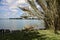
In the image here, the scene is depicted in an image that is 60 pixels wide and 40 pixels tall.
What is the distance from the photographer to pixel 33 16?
13578mm

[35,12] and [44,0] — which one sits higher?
[44,0]

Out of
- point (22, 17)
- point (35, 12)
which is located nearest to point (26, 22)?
point (22, 17)

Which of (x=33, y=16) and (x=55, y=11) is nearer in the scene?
(x=55, y=11)

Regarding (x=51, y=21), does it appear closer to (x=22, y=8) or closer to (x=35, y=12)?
(x=35, y=12)

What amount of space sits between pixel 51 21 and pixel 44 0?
1.76m

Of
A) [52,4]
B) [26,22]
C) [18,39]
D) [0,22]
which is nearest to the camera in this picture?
[18,39]

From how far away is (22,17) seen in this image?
14.0 meters

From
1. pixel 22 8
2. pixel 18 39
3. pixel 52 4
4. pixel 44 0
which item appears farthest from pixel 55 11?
pixel 18 39

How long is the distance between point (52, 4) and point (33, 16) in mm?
2420

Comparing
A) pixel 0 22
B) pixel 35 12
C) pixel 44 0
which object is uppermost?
pixel 44 0

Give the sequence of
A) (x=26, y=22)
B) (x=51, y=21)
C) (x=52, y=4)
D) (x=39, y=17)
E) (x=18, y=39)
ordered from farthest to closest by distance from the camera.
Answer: (x=26, y=22) < (x=39, y=17) < (x=51, y=21) < (x=52, y=4) < (x=18, y=39)

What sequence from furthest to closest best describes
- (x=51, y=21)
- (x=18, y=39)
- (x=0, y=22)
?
(x=0, y=22), (x=51, y=21), (x=18, y=39)

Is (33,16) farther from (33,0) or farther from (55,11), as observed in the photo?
(55,11)

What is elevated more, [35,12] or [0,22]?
[35,12]
